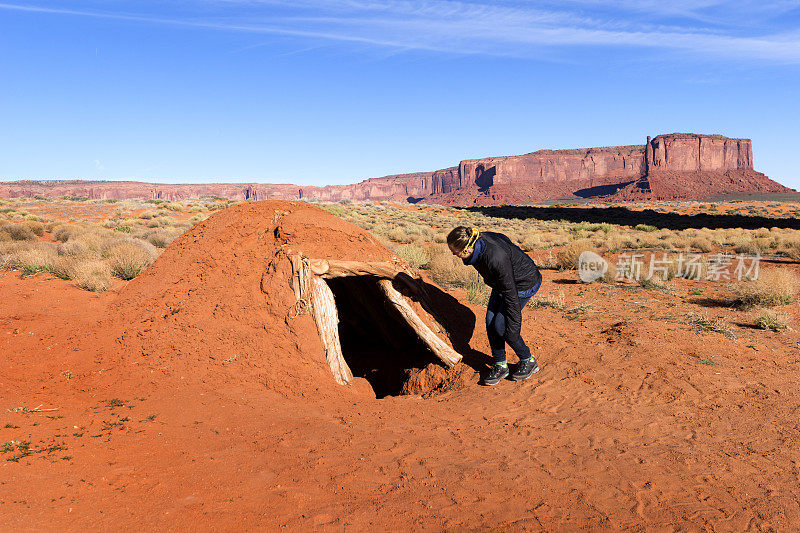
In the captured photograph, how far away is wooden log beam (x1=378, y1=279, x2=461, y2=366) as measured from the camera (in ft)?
17.1

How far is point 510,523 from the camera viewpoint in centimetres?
233

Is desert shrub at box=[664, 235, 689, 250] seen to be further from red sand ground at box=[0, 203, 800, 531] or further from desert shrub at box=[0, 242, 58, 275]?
desert shrub at box=[0, 242, 58, 275]

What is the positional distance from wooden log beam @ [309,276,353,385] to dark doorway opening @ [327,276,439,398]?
0.77 m

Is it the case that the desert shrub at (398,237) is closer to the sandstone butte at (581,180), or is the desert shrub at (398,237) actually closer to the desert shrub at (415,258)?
the desert shrub at (415,258)

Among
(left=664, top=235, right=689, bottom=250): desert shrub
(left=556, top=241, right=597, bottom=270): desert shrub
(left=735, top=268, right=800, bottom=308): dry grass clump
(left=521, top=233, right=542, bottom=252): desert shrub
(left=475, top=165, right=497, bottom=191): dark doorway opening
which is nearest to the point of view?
(left=735, top=268, right=800, bottom=308): dry grass clump

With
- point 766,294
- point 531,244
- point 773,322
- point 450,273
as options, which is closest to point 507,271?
point 773,322

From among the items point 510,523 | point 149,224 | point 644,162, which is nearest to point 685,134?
point 644,162

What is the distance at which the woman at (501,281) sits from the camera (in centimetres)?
386

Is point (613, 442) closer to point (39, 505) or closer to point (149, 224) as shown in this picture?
point (39, 505)

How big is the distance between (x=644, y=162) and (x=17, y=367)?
146 metres

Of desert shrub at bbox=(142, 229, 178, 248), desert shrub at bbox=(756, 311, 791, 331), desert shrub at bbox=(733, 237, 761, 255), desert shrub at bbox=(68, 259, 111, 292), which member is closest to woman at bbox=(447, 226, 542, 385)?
desert shrub at bbox=(756, 311, 791, 331)

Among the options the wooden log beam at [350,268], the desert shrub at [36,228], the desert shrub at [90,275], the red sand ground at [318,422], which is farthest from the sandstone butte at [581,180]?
the wooden log beam at [350,268]

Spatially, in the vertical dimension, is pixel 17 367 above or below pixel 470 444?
above

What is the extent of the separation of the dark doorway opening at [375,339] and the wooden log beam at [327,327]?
2.54ft
